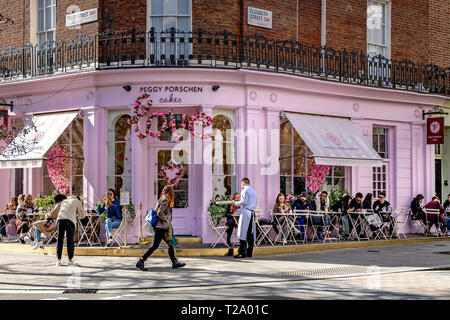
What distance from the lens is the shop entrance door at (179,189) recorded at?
17.7 m

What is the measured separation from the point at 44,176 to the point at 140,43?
509cm

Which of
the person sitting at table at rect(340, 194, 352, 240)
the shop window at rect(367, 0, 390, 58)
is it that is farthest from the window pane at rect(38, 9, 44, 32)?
the person sitting at table at rect(340, 194, 352, 240)

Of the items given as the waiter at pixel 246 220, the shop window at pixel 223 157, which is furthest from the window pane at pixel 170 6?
the waiter at pixel 246 220

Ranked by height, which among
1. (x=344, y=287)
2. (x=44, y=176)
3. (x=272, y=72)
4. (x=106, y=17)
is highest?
(x=106, y=17)

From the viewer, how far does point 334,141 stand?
61.9 ft

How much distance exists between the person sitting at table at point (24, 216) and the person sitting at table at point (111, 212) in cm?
262

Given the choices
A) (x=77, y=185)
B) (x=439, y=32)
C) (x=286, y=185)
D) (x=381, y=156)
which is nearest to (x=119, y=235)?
(x=77, y=185)

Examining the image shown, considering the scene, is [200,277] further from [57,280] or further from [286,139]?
[286,139]

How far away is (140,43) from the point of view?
1762 cm

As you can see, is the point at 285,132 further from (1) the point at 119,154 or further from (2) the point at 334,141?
(1) the point at 119,154

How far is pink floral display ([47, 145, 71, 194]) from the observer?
61.1 feet

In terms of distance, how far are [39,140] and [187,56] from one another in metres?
4.75
